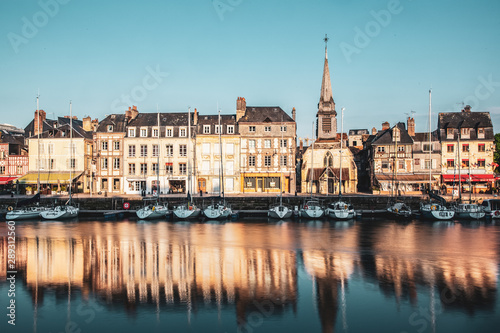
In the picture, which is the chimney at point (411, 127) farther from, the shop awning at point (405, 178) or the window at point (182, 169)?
the window at point (182, 169)

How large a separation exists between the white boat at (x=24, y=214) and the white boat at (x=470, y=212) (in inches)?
1581

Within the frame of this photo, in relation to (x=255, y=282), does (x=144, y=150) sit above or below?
above

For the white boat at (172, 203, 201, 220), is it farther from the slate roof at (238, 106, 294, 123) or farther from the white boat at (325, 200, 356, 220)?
the slate roof at (238, 106, 294, 123)

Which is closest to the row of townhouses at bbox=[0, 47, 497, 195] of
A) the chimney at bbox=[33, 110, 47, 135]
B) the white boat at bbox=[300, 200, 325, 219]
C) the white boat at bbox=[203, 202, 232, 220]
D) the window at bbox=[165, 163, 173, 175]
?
the window at bbox=[165, 163, 173, 175]

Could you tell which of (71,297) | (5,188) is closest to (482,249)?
(71,297)

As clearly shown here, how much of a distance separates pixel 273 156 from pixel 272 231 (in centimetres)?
2005

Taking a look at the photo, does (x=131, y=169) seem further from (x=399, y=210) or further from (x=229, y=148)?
(x=399, y=210)

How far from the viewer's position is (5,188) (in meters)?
56.3

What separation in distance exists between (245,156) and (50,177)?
79.2 feet

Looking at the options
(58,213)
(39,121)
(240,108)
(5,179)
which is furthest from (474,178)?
(5,179)

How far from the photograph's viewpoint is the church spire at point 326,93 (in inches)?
2076

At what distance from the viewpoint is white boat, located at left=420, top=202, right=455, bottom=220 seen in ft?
129

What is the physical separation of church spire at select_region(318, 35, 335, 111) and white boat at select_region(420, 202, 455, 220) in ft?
58.1

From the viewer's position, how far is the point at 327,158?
169 ft
